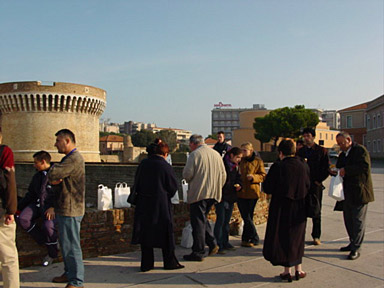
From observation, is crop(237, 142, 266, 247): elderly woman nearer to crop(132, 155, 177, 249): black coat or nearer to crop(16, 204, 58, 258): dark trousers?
crop(132, 155, 177, 249): black coat

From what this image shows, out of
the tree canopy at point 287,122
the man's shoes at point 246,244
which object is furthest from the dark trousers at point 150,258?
the tree canopy at point 287,122

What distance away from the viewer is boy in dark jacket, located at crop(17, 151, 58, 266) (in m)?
4.20

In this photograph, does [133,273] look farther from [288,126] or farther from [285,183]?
[288,126]

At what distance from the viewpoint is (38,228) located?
14.1 ft

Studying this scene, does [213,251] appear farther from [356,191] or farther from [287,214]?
[356,191]

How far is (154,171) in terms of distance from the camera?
4.24 meters

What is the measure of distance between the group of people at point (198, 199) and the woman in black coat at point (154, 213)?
0.01 metres

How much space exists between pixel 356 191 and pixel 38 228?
4.30 meters

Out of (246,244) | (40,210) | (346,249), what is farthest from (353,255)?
(40,210)

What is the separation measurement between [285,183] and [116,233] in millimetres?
2531

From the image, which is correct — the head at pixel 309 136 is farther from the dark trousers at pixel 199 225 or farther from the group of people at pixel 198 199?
the dark trousers at pixel 199 225

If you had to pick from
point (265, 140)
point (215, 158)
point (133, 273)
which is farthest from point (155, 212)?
point (265, 140)

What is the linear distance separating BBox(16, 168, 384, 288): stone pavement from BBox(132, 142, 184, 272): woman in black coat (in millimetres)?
239

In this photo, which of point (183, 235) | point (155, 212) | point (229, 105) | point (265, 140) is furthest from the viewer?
point (229, 105)
